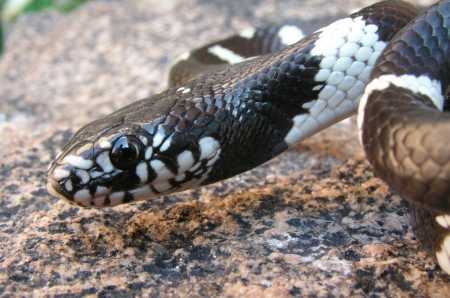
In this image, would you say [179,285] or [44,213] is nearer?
[179,285]

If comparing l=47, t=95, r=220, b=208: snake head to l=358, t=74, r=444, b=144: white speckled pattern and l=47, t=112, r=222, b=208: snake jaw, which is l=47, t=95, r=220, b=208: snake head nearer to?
l=47, t=112, r=222, b=208: snake jaw

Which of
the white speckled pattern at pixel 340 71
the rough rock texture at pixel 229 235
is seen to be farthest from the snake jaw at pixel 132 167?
the white speckled pattern at pixel 340 71

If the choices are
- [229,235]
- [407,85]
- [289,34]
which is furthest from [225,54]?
[407,85]

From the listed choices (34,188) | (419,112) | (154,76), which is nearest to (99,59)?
(154,76)

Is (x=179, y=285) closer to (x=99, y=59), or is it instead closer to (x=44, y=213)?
(x=44, y=213)

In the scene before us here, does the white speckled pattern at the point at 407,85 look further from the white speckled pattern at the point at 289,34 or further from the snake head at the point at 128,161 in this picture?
the white speckled pattern at the point at 289,34

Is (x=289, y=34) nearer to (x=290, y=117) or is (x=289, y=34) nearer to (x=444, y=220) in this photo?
(x=290, y=117)
